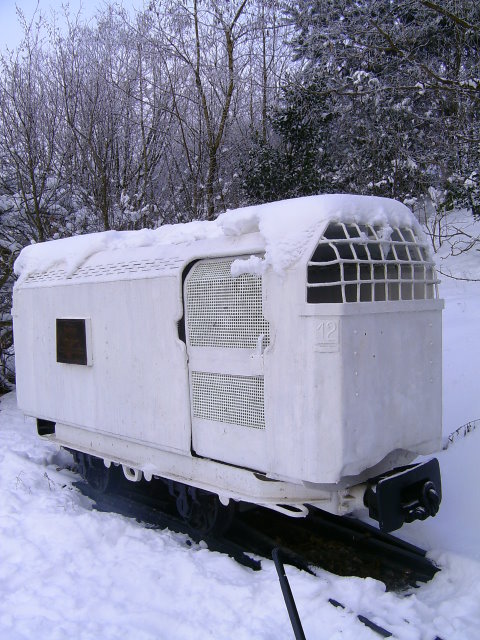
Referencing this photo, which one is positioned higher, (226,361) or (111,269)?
(111,269)

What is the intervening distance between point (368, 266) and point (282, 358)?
3.17ft

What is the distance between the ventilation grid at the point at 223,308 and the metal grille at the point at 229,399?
26 cm

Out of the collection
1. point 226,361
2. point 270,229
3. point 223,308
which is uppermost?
point 270,229

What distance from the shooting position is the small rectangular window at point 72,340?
232 inches

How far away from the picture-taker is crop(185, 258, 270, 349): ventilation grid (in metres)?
4.28

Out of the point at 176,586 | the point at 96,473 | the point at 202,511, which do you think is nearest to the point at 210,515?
the point at 202,511

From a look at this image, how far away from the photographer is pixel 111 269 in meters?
5.66

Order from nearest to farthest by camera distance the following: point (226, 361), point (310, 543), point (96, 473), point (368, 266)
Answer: point (368, 266), point (226, 361), point (310, 543), point (96, 473)

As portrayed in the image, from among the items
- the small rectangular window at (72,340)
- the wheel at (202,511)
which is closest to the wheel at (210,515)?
the wheel at (202,511)

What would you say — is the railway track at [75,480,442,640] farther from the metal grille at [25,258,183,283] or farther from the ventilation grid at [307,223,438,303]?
the metal grille at [25,258,183,283]

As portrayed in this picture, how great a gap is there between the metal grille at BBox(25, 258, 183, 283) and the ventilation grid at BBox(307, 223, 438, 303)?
1315 mm

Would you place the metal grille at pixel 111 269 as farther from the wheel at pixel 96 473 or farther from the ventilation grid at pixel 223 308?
the wheel at pixel 96 473

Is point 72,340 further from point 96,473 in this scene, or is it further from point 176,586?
point 176,586

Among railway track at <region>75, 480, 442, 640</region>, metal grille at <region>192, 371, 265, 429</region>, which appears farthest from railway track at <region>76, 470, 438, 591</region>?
metal grille at <region>192, 371, 265, 429</region>
